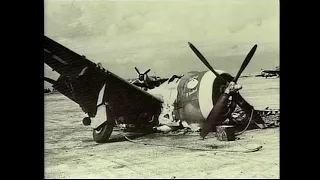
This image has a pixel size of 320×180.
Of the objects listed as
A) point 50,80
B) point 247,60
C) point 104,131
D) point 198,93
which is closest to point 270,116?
point 247,60

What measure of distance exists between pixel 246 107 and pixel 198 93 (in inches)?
13.7

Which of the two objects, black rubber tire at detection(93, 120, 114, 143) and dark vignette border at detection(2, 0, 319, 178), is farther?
black rubber tire at detection(93, 120, 114, 143)

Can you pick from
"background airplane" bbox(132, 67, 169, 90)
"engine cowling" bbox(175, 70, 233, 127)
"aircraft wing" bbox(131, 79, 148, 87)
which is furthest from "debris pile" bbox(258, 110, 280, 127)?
"aircraft wing" bbox(131, 79, 148, 87)

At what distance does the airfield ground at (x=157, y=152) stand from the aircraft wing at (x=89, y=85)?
0.08 m

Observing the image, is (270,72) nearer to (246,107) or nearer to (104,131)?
(246,107)

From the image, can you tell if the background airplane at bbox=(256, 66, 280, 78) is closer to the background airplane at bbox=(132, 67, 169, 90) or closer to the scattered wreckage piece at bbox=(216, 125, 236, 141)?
the scattered wreckage piece at bbox=(216, 125, 236, 141)

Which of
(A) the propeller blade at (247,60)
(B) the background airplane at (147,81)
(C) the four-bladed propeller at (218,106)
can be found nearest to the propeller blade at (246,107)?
(C) the four-bladed propeller at (218,106)

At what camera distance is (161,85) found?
3.03m

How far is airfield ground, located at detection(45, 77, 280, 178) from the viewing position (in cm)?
292
